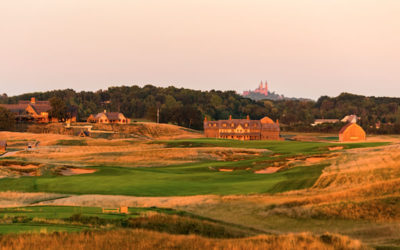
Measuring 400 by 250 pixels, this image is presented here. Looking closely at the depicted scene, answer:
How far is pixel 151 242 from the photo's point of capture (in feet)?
63.5

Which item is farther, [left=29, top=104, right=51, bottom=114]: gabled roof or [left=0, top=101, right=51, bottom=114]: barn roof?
[left=29, top=104, right=51, bottom=114]: gabled roof

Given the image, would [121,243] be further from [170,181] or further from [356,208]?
[170,181]

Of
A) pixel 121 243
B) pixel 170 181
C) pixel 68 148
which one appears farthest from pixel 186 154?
pixel 121 243

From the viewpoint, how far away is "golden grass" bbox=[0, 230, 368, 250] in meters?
18.2

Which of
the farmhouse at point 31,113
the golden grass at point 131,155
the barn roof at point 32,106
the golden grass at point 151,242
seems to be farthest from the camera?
the barn roof at point 32,106

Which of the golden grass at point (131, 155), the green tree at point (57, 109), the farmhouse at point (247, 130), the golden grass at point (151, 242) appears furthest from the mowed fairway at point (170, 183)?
the green tree at point (57, 109)

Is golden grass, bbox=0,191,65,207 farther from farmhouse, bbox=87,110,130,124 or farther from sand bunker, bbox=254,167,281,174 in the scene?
farmhouse, bbox=87,110,130,124

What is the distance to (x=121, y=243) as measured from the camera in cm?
1897

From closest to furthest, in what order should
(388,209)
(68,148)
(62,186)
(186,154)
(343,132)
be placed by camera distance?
(388,209)
(62,186)
(186,154)
(68,148)
(343,132)

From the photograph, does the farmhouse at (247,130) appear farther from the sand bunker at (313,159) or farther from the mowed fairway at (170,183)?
the mowed fairway at (170,183)

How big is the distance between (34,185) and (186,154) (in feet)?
132

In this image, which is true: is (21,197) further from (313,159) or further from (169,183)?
(313,159)

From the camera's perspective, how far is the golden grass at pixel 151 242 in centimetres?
1817

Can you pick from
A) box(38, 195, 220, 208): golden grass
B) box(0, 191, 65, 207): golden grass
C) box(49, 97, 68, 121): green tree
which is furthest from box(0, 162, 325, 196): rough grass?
box(49, 97, 68, 121): green tree
